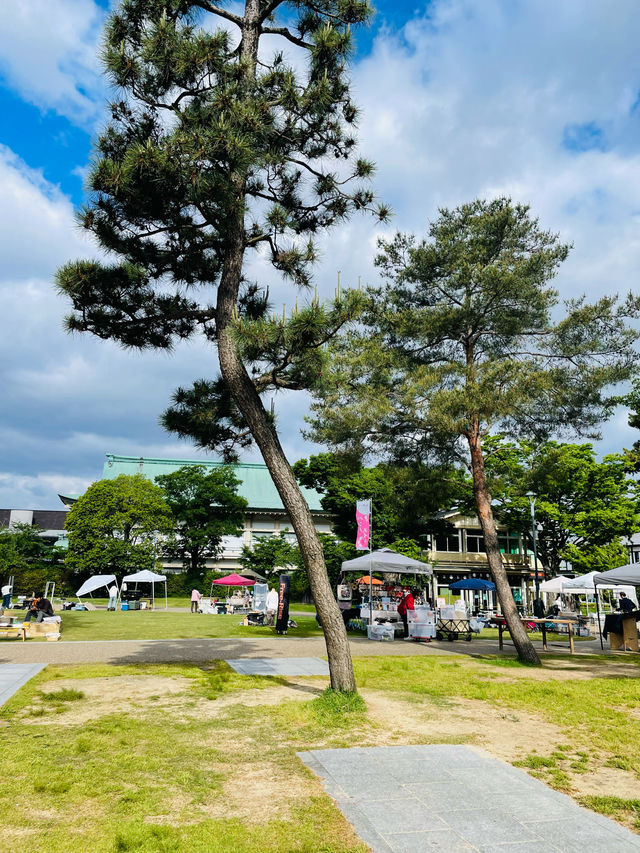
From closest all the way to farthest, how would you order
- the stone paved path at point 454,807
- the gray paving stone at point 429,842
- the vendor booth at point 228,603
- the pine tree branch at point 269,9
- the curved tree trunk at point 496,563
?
1. the gray paving stone at point 429,842
2. the stone paved path at point 454,807
3. the pine tree branch at point 269,9
4. the curved tree trunk at point 496,563
5. the vendor booth at point 228,603

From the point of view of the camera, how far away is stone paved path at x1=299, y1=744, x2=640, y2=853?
363cm

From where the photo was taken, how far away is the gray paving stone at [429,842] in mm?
3506

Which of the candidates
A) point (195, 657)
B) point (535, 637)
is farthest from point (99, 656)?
point (535, 637)

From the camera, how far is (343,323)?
7.25m

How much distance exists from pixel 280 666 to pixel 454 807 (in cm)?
778

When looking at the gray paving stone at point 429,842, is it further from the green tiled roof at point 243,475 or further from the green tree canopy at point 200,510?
the green tiled roof at point 243,475

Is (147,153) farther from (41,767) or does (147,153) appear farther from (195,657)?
(195,657)

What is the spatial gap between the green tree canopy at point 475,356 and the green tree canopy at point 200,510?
31670 millimetres

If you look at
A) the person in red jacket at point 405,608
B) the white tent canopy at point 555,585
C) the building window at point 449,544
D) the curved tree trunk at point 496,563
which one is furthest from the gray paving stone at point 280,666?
the building window at point 449,544

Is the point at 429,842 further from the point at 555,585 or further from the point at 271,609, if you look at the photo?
the point at 555,585

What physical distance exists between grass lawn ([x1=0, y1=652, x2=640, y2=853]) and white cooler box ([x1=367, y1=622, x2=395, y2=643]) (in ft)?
23.7

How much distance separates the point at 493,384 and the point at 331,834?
10.5 metres

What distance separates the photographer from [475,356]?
15.0 meters

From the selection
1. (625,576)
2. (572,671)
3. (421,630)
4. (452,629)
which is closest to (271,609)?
(421,630)
